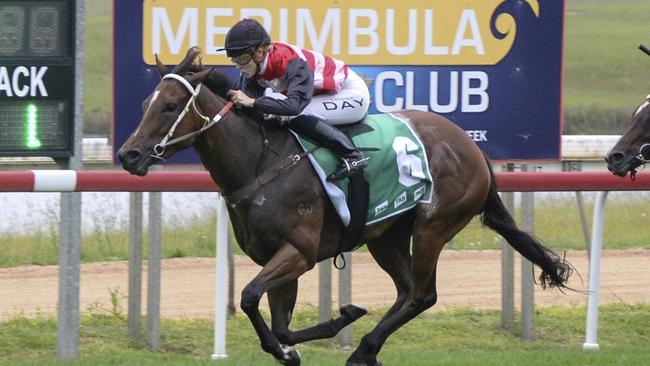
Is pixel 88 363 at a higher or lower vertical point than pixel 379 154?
lower

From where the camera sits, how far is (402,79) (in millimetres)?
8273

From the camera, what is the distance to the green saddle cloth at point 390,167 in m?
6.85

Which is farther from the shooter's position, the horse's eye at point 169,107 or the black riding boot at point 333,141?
the black riding boot at point 333,141

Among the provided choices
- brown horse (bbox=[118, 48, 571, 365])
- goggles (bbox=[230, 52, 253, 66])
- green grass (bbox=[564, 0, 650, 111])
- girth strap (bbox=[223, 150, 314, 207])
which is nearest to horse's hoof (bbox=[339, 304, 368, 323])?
brown horse (bbox=[118, 48, 571, 365])

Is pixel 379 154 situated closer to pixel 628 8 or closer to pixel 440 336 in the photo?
pixel 440 336

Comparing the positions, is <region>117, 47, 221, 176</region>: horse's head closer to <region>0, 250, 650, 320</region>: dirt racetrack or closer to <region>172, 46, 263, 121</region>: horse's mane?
<region>172, 46, 263, 121</region>: horse's mane

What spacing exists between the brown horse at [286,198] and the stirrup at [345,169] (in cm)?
9

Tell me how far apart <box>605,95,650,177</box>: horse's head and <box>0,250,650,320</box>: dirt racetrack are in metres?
2.10

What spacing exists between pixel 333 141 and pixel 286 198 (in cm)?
36

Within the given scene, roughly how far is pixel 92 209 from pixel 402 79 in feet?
19.0

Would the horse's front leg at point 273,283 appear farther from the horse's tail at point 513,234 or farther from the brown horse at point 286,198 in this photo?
the horse's tail at point 513,234

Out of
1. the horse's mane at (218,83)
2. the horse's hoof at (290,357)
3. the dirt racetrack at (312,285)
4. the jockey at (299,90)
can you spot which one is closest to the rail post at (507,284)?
the dirt racetrack at (312,285)

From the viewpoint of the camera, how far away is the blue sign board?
795 centimetres

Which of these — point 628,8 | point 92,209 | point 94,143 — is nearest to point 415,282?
point 94,143
